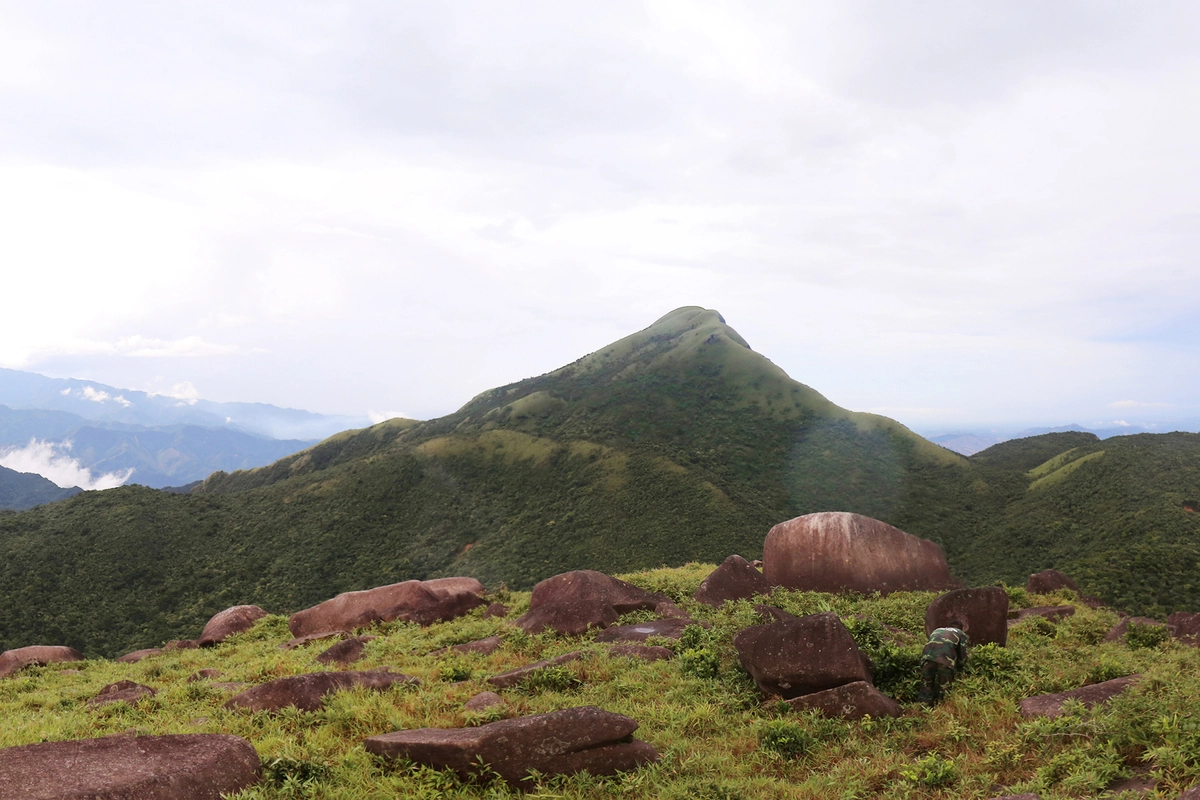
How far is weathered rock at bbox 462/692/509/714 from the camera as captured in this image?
11.3 m

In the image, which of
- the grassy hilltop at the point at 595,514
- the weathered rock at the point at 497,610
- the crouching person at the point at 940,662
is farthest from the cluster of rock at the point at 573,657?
the grassy hilltop at the point at 595,514

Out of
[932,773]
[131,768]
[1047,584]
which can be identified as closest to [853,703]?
[932,773]

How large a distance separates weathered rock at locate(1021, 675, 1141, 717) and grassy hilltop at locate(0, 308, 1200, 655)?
34622 millimetres

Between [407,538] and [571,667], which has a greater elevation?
[571,667]

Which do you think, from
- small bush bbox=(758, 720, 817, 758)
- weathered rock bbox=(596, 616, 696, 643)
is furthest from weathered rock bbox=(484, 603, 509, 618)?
small bush bbox=(758, 720, 817, 758)

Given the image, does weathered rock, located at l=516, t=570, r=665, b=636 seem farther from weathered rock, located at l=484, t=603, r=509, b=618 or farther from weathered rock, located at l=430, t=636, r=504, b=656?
weathered rock, located at l=484, t=603, r=509, b=618

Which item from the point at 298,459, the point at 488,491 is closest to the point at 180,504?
the point at 488,491

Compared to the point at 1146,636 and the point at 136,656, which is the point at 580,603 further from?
the point at 136,656

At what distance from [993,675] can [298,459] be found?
430ft

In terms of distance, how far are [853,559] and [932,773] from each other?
16.0m

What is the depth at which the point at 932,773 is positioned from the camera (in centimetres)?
847

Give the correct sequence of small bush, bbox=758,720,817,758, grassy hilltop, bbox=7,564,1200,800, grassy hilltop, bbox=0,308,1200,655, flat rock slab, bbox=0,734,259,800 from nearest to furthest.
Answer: flat rock slab, bbox=0,734,259,800, grassy hilltop, bbox=7,564,1200,800, small bush, bbox=758,720,817,758, grassy hilltop, bbox=0,308,1200,655

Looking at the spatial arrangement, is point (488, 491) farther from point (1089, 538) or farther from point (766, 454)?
point (1089, 538)

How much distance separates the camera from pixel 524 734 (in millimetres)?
8867
